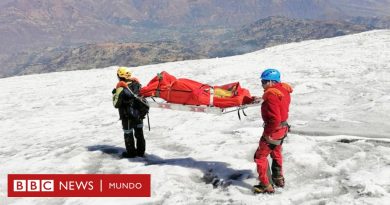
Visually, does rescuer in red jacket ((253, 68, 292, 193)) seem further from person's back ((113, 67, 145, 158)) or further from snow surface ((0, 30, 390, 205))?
person's back ((113, 67, 145, 158))

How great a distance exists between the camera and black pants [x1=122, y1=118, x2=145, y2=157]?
34.1ft

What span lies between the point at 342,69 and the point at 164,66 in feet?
43.5

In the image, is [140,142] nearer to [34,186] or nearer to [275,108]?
[34,186]

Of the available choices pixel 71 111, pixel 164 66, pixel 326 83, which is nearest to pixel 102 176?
pixel 71 111

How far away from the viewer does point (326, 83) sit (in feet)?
59.6

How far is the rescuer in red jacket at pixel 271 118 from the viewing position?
24.6 feet

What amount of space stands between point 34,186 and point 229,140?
5.12 m

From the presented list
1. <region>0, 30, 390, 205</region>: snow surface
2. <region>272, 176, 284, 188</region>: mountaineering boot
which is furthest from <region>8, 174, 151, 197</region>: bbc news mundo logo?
<region>272, 176, 284, 188</region>: mountaineering boot

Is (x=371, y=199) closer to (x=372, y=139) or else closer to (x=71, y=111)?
(x=372, y=139)

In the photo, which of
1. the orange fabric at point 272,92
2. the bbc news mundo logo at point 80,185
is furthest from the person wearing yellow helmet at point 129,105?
the orange fabric at point 272,92

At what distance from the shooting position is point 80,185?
916 cm

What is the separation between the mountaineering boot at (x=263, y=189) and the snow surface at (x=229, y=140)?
12 cm

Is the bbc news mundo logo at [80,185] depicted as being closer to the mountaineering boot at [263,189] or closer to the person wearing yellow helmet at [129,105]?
the person wearing yellow helmet at [129,105]

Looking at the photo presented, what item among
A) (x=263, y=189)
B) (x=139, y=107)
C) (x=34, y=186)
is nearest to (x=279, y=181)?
(x=263, y=189)
